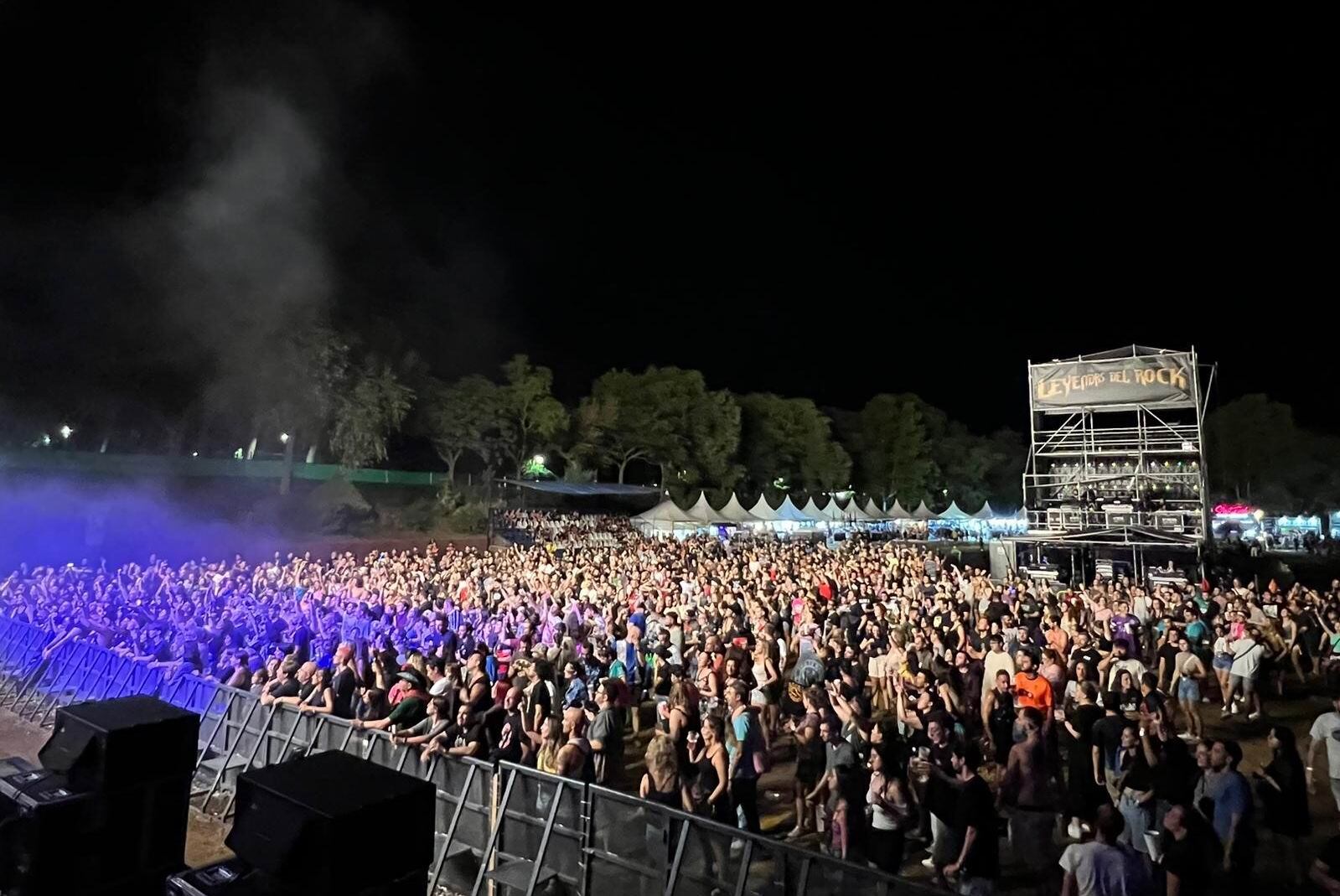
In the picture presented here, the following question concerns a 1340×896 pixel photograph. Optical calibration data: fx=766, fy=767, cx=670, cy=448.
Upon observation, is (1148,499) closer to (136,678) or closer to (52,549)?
(136,678)

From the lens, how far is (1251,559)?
26.5m

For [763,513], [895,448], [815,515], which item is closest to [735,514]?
[763,513]

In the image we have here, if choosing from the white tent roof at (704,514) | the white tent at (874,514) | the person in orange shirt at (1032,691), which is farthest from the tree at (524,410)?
the person in orange shirt at (1032,691)

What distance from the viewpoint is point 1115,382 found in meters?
26.8

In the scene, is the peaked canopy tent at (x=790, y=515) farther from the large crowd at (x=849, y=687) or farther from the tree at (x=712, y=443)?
the large crowd at (x=849, y=687)

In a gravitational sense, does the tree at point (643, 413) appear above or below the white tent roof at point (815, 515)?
above

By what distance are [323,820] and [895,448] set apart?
68137 mm

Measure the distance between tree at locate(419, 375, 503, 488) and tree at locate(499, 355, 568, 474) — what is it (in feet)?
2.33

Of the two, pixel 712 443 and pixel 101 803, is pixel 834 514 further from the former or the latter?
pixel 101 803

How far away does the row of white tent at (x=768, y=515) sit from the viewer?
118ft

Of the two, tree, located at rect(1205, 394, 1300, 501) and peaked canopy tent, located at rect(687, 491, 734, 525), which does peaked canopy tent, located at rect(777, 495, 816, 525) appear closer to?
peaked canopy tent, located at rect(687, 491, 734, 525)

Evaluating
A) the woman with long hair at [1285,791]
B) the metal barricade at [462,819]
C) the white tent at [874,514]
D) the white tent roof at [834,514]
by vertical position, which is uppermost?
the white tent at [874,514]

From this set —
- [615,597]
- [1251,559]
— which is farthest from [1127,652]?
[1251,559]

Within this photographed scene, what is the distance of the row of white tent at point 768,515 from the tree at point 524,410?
35.0 ft
